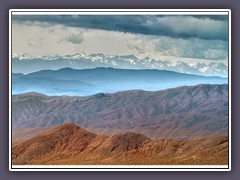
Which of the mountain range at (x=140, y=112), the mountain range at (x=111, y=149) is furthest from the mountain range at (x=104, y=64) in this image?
the mountain range at (x=111, y=149)

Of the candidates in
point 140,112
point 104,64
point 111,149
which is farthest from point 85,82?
point 111,149

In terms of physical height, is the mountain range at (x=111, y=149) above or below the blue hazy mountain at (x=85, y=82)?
below

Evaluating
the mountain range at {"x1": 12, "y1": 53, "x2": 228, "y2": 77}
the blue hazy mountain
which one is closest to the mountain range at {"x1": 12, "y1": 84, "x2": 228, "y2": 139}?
the blue hazy mountain

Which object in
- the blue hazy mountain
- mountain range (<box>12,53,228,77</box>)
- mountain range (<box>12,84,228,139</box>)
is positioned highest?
mountain range (<box>12,53,228,77</box>)

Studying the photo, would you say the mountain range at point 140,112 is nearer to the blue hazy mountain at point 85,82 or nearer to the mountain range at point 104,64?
the blue hazy mountain at point 85,82

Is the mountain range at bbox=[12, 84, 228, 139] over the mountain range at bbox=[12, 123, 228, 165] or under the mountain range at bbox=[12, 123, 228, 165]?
over

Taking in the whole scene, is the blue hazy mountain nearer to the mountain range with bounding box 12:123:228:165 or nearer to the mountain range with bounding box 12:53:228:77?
the mountain range with bounding box 12:53:228:77
